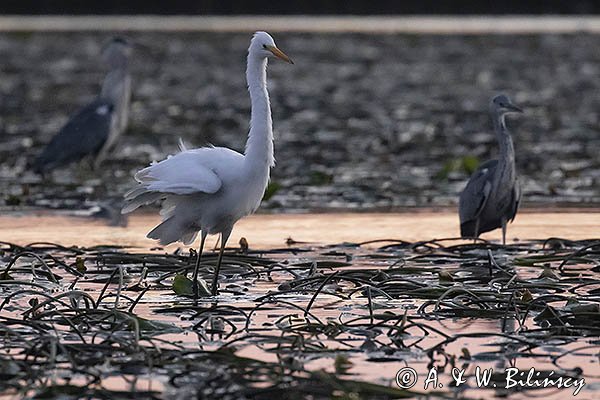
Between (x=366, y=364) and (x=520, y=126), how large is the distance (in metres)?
12.9

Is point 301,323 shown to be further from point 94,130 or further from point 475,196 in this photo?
point 94,130

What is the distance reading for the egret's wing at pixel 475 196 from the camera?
9789 millimetres

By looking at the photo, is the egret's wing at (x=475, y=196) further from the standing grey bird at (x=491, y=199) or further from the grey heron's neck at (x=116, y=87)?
the grey heron's neck at (x=116, y=87)

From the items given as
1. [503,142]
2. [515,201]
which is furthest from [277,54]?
[503,142]

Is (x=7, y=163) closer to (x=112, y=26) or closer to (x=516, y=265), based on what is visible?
(x=516, y=265)

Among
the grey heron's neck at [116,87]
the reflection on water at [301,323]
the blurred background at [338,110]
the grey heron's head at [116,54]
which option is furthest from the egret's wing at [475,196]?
the grey heron's head at [116,54]

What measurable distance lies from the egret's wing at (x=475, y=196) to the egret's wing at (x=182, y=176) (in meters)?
2.63

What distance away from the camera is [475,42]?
116ft

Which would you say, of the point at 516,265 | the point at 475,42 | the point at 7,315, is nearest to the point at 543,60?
the point at 475,42

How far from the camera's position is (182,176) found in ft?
24.9

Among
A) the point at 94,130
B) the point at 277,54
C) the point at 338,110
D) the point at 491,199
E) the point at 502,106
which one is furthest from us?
the point at 338,110

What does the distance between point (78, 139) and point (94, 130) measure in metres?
0.27
